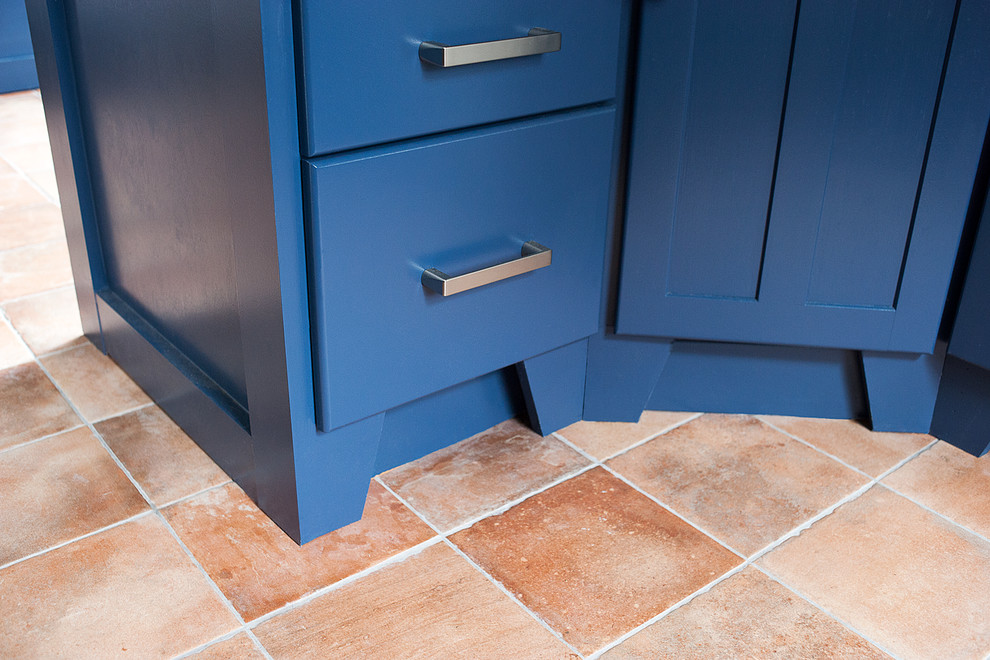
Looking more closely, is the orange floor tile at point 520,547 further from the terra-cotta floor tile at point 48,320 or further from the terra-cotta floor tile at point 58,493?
the terra-cotta floor tile at point 48,320

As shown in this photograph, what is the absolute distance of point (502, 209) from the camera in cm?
125

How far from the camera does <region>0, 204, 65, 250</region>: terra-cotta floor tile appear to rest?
2197 millimetres

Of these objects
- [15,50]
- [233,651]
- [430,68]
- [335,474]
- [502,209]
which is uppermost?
[430,68]

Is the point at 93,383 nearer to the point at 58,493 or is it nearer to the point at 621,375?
the point at 58,493

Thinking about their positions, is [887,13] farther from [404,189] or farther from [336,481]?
[336,481]

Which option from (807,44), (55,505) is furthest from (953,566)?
(55,505)

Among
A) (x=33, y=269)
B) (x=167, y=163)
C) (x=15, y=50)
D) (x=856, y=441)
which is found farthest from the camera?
(x=15, y=50)

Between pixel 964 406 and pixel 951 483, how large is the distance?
0.47ft

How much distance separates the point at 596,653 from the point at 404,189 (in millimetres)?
607

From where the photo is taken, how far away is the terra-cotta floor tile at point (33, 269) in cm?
199

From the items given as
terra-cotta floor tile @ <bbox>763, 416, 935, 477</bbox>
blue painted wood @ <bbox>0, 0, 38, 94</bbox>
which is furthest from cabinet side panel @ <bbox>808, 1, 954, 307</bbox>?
blue painted wood @ <bbox>0, 0, 38, 94</bbox>

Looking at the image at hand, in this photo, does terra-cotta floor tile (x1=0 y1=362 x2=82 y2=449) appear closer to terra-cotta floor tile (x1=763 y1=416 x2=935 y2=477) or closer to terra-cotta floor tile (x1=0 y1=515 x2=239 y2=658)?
terra-cotta floor tile (x1=0 y1=515 x2=239 y2=658)

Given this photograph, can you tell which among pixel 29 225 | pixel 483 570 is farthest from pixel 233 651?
pixel 29 225

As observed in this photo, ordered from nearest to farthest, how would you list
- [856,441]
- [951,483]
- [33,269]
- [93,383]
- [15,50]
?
[951,483] < [856,441] < [93,383] < [33,269] < [15,50]
